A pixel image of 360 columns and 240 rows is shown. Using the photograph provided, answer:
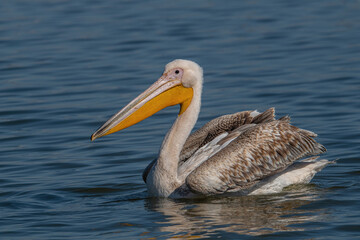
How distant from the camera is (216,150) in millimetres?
8148

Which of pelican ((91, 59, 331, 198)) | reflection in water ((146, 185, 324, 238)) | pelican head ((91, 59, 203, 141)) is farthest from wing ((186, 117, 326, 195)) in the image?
pelican head ((91, 59, 203, 141))

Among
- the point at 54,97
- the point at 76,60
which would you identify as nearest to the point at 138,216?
the point at 54,97

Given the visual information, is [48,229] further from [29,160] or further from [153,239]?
[29,160]

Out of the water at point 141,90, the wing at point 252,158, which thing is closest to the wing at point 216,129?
the wing at point 252,158

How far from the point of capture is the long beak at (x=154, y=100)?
26.3 ft

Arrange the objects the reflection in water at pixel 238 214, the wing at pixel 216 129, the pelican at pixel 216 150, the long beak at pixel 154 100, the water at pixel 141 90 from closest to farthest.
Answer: the reflection in water at pixel 238 214 → the water at pixel 141 90 → the pelican at pixel 216 150 → the long beak at pixel 154 100 → the wing at pixel 216 129

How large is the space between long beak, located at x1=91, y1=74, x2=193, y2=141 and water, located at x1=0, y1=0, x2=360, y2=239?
0.81m

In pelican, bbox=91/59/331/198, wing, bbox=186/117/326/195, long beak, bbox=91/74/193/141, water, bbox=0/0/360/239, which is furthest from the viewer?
long beak, bbox=91/74/193/141

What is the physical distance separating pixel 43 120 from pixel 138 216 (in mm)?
4291

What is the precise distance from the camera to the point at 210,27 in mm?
17375

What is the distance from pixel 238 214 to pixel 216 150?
3.14 ft

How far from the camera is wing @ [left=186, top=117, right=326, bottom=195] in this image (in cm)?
764

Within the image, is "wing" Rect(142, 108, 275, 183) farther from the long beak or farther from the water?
the water

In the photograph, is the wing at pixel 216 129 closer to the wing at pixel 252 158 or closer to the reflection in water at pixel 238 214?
the wing at pixel 252 158
